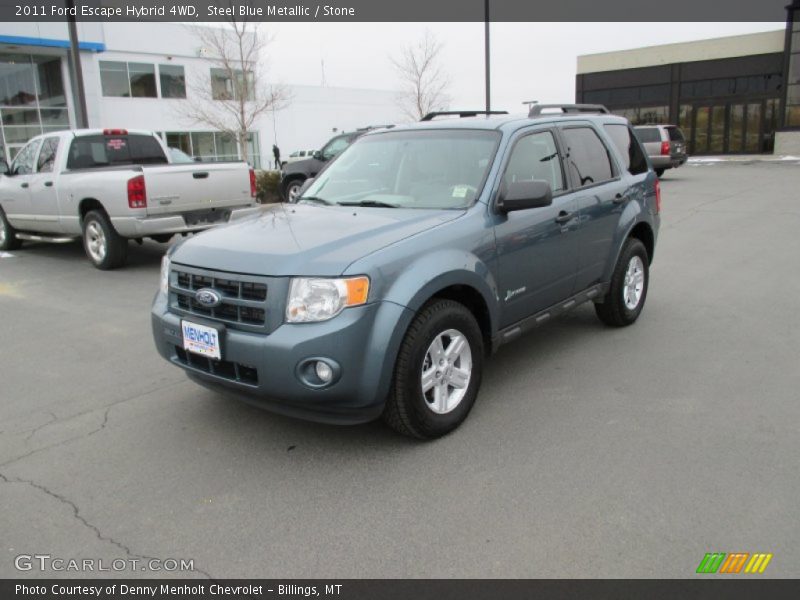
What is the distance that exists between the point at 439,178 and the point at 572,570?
8.86 ft

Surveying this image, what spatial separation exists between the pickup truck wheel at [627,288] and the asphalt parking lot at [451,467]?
149 mm

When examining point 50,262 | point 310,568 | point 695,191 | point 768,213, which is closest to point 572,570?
point 310,568

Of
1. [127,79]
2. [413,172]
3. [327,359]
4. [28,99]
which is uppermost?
[127,79]

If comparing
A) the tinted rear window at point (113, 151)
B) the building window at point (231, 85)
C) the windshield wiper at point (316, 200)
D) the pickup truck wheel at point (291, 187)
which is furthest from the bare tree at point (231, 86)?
the windshield wiper at point (316, 200)

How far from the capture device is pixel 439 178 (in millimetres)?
4520

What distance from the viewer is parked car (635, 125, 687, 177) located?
23.3 metres

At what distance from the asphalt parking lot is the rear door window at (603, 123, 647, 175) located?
58.6 inches

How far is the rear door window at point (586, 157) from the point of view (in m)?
5.18

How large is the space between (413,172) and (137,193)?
5.15m

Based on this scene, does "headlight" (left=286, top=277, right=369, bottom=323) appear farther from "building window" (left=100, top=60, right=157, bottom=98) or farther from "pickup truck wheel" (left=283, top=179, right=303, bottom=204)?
"building window" (left=100, top=60, right=157, bottom=98)

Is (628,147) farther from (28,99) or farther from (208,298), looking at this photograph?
(28,99)

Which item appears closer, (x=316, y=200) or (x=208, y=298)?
(x=208, y=298)

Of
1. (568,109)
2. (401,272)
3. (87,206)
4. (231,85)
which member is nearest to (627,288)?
(568,109)

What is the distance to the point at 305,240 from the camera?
3707 millimetres
